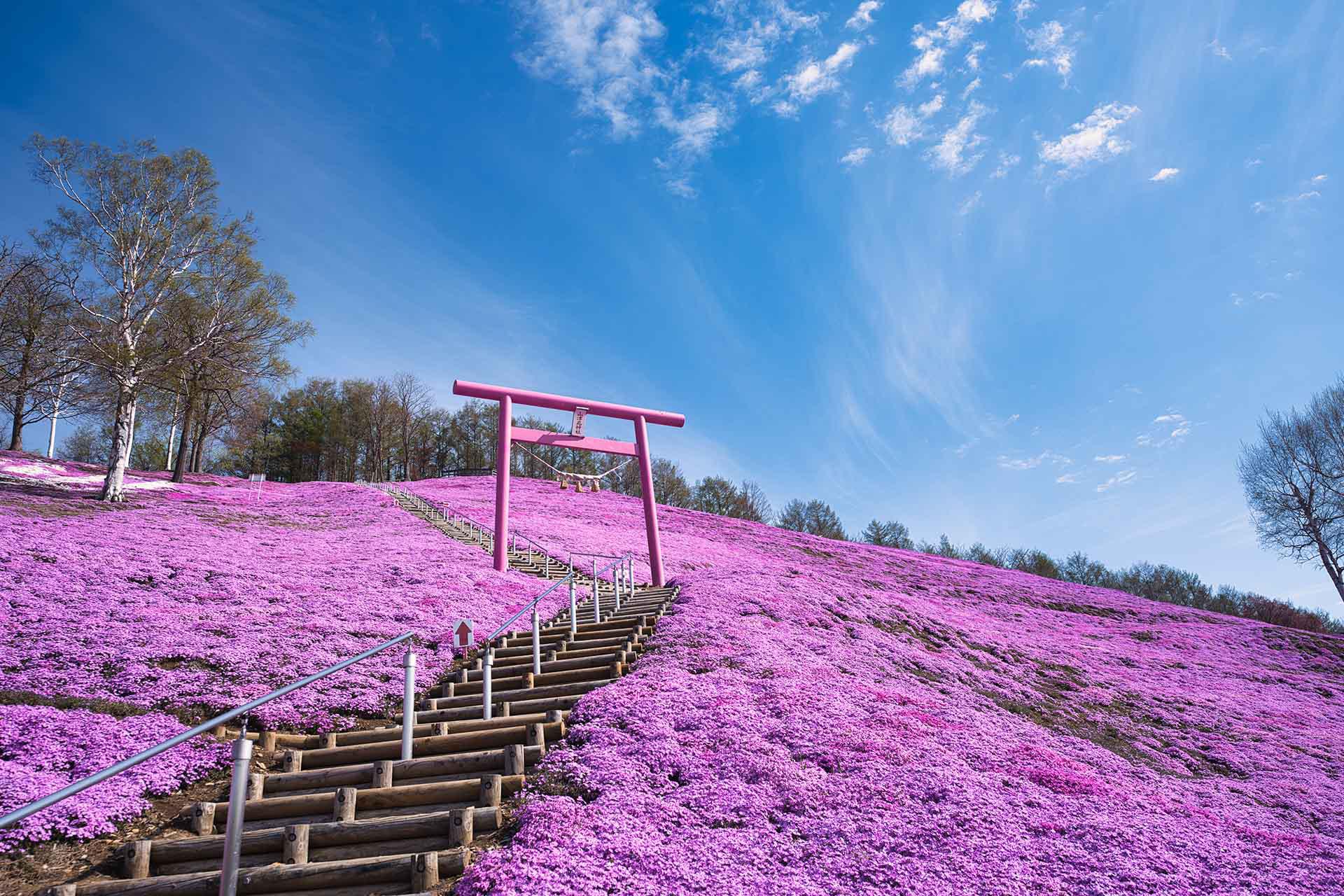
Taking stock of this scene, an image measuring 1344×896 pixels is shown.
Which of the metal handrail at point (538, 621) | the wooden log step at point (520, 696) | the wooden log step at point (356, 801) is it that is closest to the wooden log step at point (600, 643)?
the metal handrail at point (538, 621)

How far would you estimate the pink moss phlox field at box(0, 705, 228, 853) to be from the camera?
216 inches

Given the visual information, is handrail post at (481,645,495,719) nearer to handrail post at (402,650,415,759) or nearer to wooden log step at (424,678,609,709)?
wooden log step at (424,678,609,709)

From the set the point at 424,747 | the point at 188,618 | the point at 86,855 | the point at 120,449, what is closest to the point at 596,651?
the point at 424,747

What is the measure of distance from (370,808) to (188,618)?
7355 millimetres

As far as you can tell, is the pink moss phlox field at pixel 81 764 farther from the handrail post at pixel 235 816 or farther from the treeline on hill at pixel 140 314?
the treeline on hill at pixel 140 314

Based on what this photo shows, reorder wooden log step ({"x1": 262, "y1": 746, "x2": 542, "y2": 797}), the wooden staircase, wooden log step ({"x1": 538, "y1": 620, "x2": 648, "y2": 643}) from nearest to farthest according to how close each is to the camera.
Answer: the wooden staircase → wooden log step ({"x1": 262, "y1": 746, "x2": 542, "y2": 797}) → wooden log step ({"x1": 538, "y1": 620, "x2": 648, "y2": 643})

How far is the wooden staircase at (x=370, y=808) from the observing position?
15.8 ft

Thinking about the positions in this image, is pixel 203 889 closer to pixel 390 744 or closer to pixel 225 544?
pixel 390 744

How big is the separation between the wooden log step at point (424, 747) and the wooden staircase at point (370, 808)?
0.01 metres

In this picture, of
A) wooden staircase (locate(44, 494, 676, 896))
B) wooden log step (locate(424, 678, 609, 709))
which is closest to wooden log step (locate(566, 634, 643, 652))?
wooden staircase (locate(44, 494, 676, 896))

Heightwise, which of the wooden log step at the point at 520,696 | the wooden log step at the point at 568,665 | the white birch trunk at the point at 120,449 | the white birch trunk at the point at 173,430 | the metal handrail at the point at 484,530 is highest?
Result: the white birch trunk at the point at 173,430

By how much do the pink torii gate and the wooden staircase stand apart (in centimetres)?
728

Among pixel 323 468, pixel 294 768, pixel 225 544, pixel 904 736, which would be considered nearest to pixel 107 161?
pixel 225 544

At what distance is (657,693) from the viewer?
869cm
